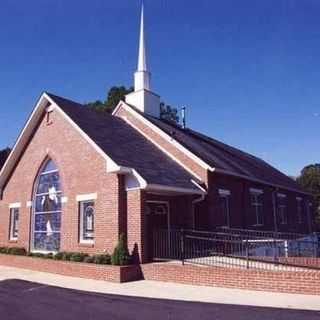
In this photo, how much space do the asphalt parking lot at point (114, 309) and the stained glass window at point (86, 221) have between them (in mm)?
5173

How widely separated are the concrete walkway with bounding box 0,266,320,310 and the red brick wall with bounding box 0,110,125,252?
2.17 m

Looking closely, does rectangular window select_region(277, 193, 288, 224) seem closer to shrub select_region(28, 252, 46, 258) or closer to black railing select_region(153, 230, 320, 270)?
black railing select_region(153, 230, 320, 270)

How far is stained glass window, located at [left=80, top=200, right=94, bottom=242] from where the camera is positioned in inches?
692

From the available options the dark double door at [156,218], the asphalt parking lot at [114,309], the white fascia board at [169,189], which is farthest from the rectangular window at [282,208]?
the asphalt parking lot at [114,309]

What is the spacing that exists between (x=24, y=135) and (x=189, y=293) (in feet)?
45.4

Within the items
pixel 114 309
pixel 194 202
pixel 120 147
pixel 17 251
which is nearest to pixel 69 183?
pixel 120 147

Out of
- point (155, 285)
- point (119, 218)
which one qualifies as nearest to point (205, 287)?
point (155, 285)

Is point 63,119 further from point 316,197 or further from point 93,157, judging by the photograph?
point 316,197

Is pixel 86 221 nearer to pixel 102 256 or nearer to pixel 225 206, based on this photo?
pixel 102 256

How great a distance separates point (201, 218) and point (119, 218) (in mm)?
4190

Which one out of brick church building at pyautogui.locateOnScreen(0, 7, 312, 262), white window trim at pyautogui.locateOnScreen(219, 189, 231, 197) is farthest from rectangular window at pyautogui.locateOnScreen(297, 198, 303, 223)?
white window trim at pyautogui.locateOnScreen(219, 189, 231, 197)

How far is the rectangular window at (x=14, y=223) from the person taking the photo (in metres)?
22.5

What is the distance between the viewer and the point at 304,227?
32.2 meters

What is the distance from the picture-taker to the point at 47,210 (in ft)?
66.9
